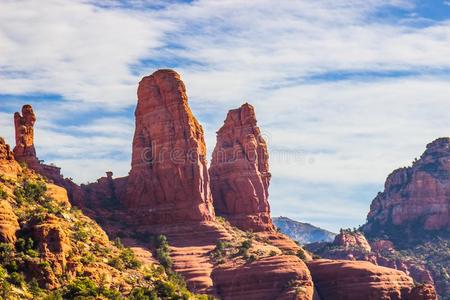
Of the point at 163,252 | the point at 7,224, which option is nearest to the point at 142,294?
the point at 7,224

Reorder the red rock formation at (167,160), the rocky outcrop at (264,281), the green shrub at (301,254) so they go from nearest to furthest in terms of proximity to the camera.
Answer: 1. the rocky outcrop at (264,281)
2. the red rock formation at (167,160)
3. the green shrub at (301,254)

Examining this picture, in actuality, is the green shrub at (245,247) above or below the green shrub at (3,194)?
below

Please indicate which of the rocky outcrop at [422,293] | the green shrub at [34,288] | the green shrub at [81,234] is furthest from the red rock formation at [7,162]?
the rocky outcrop at [422,293]

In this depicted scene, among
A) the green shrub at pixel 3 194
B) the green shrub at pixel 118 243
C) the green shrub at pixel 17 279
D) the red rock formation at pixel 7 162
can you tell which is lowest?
the green shrub at pixel 17 279

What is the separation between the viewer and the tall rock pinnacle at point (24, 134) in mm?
155375

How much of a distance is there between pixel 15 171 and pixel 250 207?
48.7 meters

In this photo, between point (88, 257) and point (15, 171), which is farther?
point (15, 171)

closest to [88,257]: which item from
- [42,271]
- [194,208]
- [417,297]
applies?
[42,271]

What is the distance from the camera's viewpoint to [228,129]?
188 meters

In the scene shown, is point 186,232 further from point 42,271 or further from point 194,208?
point 42,271

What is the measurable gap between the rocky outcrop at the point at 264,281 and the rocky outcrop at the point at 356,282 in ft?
20.1

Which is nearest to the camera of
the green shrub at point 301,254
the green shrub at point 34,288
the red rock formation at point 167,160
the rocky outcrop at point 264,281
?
the green shrub at point 34,288

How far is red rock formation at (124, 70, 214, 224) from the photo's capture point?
551 feet

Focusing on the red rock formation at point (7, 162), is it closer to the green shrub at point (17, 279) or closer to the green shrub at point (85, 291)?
the green shrub at point (85, 291)
